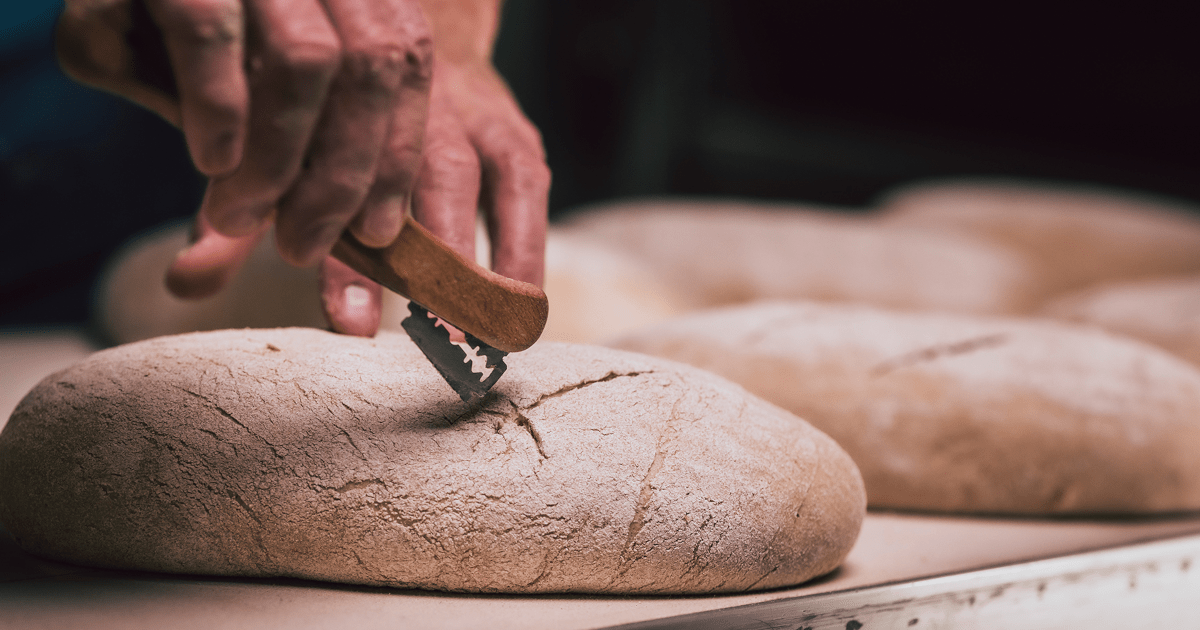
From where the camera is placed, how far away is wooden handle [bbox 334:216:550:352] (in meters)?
0.87

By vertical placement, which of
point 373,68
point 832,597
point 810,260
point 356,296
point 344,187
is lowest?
point 810,260

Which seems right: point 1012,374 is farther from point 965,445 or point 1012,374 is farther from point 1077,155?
point 1077,155

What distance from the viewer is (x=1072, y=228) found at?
378 cm

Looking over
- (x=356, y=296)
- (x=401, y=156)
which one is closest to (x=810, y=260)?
(x=356, y=296)

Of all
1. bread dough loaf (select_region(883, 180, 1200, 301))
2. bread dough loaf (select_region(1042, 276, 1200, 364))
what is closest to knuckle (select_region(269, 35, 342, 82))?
bread dough loaf (select_region(1042, 276, 1200, 364))

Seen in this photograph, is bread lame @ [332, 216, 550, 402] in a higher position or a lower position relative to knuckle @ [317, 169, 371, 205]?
lower

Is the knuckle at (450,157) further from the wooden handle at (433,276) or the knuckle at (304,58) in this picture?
the knuckle at (304,58)

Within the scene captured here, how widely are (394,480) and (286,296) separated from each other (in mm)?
1194

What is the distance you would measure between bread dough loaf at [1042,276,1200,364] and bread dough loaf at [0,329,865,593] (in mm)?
1700

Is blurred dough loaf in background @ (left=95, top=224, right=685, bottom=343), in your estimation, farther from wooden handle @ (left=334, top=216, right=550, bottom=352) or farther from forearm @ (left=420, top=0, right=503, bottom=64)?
wooden handle @ (left=334, top=216, right=550, bottom=352)

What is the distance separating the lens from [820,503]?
3.59 ft

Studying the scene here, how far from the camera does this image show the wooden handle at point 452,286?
87cm

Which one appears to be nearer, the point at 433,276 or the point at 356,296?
the point at 433,276

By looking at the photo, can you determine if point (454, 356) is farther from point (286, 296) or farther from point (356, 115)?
point (286, 296)
